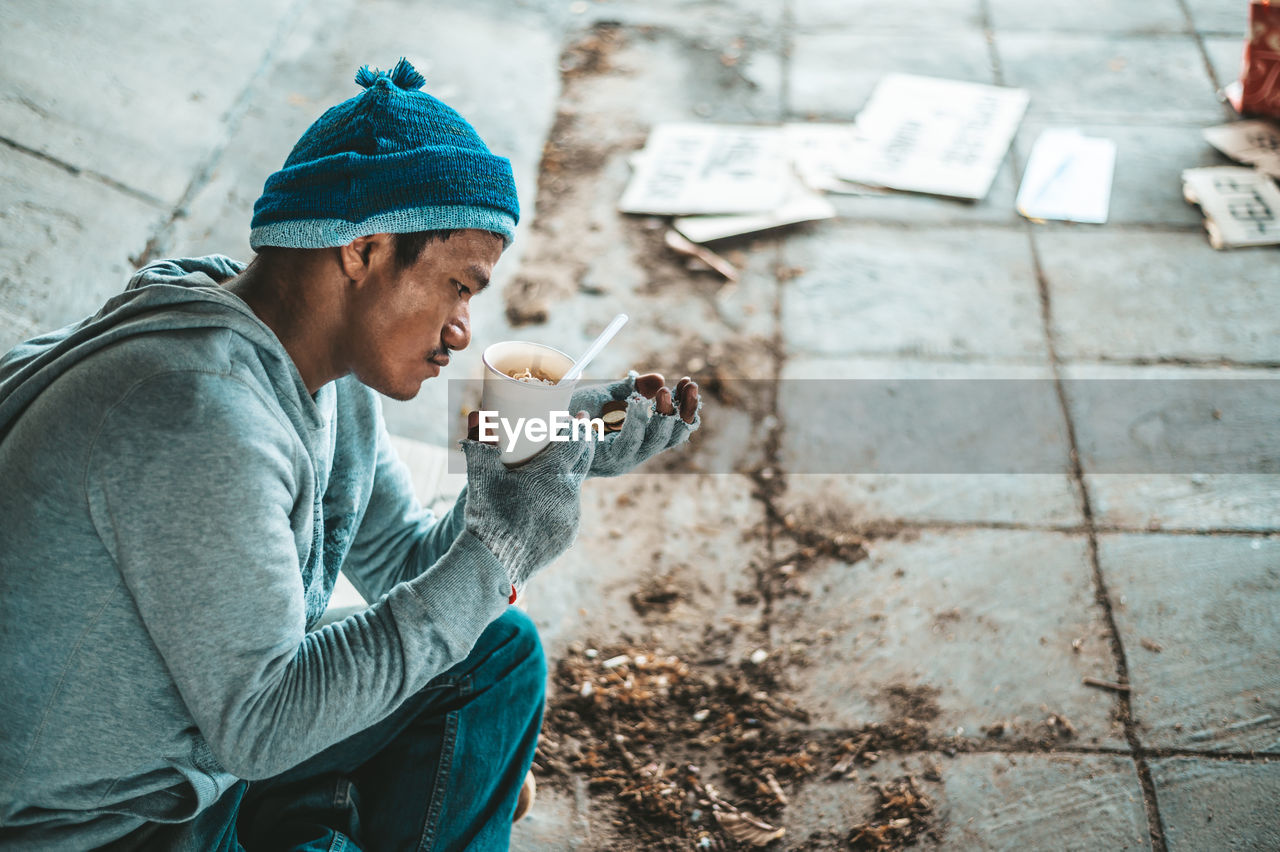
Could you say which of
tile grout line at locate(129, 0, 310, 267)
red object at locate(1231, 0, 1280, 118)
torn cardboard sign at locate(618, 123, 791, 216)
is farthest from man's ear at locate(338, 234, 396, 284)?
red object at locate(1231, 0, 1280, 118)

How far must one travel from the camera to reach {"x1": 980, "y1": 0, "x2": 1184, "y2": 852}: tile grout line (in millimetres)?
2282

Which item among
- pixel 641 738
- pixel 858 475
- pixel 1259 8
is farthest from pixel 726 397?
pixel 1259 8

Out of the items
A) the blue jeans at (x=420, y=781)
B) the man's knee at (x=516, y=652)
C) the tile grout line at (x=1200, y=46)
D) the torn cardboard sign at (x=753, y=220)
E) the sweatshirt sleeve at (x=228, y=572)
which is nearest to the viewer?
the sweatshirt sleeve at (x=228, y=572)

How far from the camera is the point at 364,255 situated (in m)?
1.53

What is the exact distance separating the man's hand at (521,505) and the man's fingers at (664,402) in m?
0.18

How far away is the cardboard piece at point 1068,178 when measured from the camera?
Answer: 3994 millimetres

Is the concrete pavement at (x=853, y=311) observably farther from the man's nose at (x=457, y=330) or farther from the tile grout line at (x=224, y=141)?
the man's nose at (x=457, y=330)

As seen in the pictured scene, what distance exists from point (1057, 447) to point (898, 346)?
2.04 feet

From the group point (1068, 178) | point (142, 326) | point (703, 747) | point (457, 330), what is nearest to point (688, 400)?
point (457, 330)

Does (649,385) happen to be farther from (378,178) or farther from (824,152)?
(824,152)

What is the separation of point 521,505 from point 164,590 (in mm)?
502

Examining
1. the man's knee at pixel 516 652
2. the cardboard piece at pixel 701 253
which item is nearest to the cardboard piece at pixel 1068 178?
the cardboard piece at pixel 701 253

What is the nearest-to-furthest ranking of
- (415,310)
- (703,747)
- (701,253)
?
(415,310) → (703,747) → (701,253)

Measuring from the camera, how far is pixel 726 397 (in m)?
3.38
